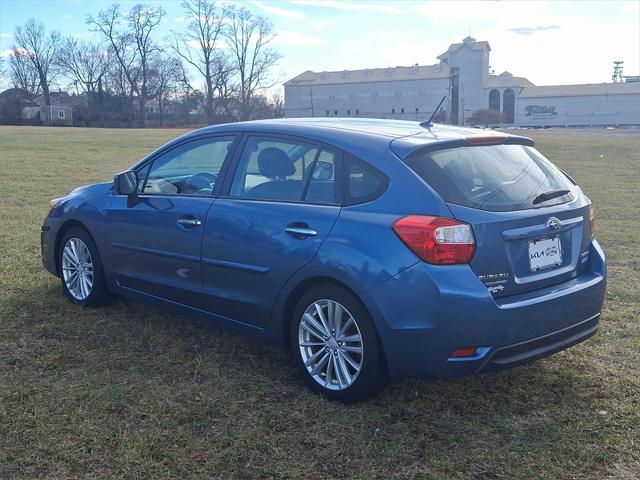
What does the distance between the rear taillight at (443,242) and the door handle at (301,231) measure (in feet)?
2.17

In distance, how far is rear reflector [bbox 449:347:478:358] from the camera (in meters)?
3.72

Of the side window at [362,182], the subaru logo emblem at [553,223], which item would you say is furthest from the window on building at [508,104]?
the side window at [362,182]

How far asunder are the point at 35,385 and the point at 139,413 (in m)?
0.82

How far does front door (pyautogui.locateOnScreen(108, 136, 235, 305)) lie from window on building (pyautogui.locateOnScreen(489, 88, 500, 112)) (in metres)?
109

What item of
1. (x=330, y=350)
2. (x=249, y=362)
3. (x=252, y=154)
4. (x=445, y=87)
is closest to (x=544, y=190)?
(x=330, y=350)

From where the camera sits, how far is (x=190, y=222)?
15.9 feet

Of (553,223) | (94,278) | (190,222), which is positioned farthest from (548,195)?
(94,278)

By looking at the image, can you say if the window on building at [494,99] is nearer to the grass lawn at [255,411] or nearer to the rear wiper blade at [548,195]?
the grass lawn at [255,411]

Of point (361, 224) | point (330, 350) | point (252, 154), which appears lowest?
point (330, 350)

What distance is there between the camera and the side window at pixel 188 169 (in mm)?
4980

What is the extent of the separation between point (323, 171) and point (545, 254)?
1.38m

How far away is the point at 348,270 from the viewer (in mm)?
3891

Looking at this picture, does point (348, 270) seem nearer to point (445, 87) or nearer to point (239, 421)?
point (239, 421)

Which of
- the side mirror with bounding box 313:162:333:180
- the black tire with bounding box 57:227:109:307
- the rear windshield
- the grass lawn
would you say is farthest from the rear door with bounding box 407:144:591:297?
the black tire with bounding box 57:227:109:307
